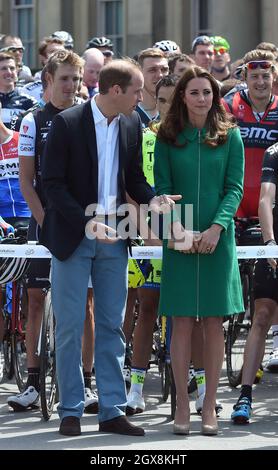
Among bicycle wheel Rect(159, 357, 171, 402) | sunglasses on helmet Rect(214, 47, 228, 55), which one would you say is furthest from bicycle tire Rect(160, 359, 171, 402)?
sunglasses on helmet Rect(214, 47, 228, 55)

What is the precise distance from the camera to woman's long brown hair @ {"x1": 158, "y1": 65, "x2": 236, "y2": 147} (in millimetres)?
9414

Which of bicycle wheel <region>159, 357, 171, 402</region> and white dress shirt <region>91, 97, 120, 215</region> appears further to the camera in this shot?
bicycle wheel <region>159, 357, 171, 402</region>

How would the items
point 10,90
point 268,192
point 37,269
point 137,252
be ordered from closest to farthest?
point 268,192, point 137,252, point 37,269, point 10,90

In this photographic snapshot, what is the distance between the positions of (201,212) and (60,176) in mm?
891

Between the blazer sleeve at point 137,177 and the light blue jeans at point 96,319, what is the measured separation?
32cm

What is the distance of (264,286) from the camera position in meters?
10.2

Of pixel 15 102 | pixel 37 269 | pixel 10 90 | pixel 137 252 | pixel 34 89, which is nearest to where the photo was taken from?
pixel 137 252

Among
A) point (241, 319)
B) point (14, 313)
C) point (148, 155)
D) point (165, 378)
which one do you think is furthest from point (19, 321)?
point (241, 319)

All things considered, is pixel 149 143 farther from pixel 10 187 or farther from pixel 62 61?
pixel 10 187

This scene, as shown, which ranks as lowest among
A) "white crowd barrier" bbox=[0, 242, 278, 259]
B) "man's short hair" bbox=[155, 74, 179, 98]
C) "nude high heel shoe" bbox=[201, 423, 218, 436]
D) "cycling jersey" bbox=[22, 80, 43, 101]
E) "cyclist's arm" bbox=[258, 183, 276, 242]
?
"nude high heel shoe" bbox=[201, 423, 218, 436]

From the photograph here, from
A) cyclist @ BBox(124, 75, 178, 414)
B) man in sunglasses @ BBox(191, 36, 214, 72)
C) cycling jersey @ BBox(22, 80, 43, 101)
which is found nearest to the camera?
cyclist @ BBox(124, 75, 178, 414)

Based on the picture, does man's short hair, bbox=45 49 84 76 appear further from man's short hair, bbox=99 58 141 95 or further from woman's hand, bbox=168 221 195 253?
woman's hand, bbox=168 221 195 253

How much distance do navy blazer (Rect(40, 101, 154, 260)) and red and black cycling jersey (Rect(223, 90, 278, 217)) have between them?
2362 millimetres

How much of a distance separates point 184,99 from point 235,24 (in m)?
22.7
